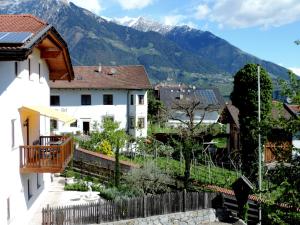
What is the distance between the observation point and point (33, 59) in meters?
23.6

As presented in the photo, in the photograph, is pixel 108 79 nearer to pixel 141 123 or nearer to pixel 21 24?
pixel 141 123

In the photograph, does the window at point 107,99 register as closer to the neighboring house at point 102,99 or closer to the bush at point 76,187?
the neighboring house at point 102,99

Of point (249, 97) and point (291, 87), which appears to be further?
point (249, 97)

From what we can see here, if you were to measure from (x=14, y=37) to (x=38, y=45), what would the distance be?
5.84 metres

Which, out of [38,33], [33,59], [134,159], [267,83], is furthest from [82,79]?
[38,33]

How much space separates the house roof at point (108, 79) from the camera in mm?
53656

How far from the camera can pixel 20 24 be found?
65.4ft

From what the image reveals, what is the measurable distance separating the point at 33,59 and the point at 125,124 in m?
32.3

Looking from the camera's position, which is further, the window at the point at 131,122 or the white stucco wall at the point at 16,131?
the window at the point at 131,122

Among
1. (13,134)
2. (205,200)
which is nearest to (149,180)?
(205,200)

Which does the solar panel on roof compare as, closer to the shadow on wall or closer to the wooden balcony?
the wooden balcony

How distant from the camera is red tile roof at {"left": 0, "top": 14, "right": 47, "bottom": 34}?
19.1 metres

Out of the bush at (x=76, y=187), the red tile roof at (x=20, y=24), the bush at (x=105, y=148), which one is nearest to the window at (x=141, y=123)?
the bush at (x=105, y=148)

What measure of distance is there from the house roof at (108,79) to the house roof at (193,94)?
32.0m
